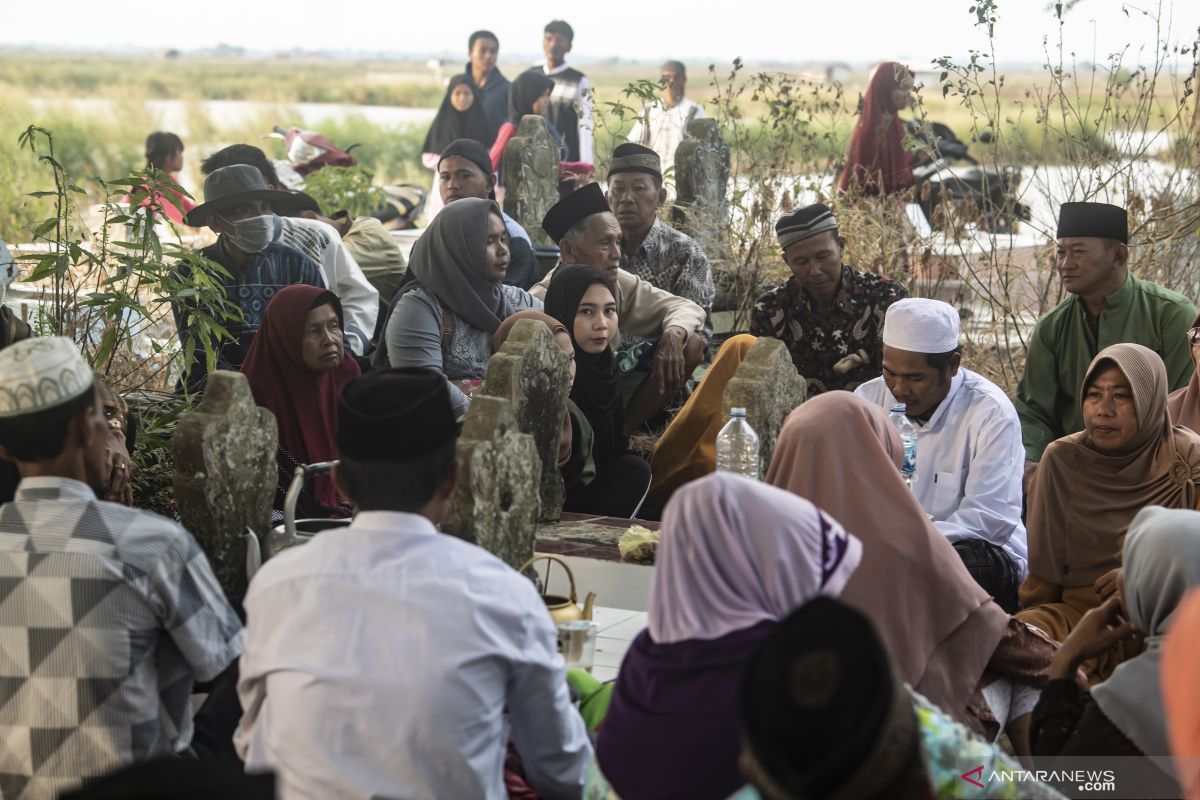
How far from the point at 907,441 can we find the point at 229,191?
365 cm

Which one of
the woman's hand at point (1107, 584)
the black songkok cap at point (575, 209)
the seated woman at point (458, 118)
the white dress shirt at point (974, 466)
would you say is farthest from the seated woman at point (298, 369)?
the seated woman at point (458, 118)

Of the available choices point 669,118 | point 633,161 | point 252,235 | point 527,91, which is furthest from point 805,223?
point 527,91

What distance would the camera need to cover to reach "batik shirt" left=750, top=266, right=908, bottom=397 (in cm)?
606

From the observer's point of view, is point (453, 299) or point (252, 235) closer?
point (453, 299)

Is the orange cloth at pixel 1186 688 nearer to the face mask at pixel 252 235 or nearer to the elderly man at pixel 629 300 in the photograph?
the elderly man at pixel 629 300

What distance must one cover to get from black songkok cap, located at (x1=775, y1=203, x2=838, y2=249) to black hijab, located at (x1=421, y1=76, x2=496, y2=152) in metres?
6.00

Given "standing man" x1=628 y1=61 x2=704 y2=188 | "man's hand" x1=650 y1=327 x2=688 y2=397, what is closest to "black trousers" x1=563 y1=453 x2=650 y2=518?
"man's hand" x1=650 y1=327 x2=688 y2=397

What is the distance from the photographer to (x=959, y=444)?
15.0ft

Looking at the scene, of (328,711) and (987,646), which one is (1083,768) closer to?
(987,646)

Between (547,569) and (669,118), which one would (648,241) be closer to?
(547,569)

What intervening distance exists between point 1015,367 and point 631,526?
403 centimetres

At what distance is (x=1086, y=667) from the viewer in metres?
3.86

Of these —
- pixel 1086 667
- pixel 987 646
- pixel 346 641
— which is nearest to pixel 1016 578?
pixel 1086 667

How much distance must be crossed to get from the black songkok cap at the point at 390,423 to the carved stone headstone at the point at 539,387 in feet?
5.41
